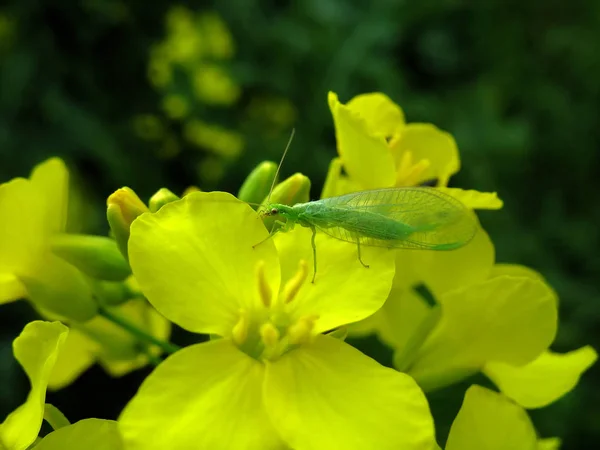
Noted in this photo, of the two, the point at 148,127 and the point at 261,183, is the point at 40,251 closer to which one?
the point at 261,183

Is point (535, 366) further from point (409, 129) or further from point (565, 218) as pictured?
point (565, 218)

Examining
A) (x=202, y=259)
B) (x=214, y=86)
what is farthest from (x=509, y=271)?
(x=214, y=86)

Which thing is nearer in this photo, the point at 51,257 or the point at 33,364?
the point at 33,364

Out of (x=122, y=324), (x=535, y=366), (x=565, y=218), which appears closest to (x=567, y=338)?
(x=565, y=218)

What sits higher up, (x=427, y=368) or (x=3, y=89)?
(x=427, y=368)

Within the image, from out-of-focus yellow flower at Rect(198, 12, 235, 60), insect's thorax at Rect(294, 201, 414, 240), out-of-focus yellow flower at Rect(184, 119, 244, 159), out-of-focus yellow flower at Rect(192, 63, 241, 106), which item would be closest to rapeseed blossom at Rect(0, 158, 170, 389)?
insect's thorax at Rect(294, 201, 414, 240)

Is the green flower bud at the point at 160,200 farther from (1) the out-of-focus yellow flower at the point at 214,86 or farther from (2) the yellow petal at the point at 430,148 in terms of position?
(1) the out-of-focus yellow flower at the point at 214,86

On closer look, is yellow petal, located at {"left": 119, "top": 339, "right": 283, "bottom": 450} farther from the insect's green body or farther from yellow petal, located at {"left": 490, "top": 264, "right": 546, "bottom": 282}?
yellow petal, located at {"left": 490, "top": 264, "right": 546, "bottom": 282}
